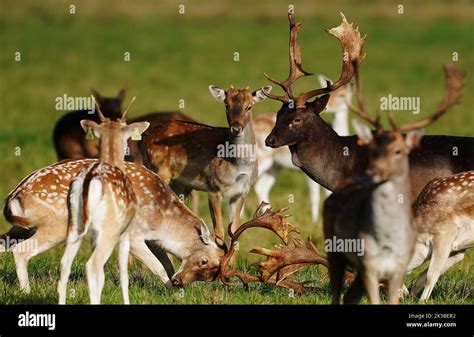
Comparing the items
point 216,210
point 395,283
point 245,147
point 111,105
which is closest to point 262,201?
point 245,147

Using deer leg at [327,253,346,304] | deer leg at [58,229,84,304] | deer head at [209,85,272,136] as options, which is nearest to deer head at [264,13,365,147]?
deer head at [209,85,272,136]

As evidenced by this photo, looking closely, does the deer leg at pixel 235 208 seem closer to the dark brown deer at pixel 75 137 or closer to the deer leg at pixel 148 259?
the deer leg at pixel 148 259

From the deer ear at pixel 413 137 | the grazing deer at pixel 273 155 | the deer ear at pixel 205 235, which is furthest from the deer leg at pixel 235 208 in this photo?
the deer ear at pixel 413 137

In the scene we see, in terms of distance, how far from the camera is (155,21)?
4222cm

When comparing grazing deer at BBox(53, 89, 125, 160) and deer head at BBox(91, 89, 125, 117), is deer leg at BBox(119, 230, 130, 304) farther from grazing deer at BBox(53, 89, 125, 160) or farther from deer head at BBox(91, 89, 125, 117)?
deer head at BBox(91, 89, 125, 117)

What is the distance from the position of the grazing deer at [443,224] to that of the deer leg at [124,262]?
2.24 meters

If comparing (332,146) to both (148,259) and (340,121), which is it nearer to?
(148,259)

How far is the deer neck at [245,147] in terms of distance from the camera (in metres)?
11.9

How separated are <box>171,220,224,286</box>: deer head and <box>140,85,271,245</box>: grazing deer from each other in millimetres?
1768
